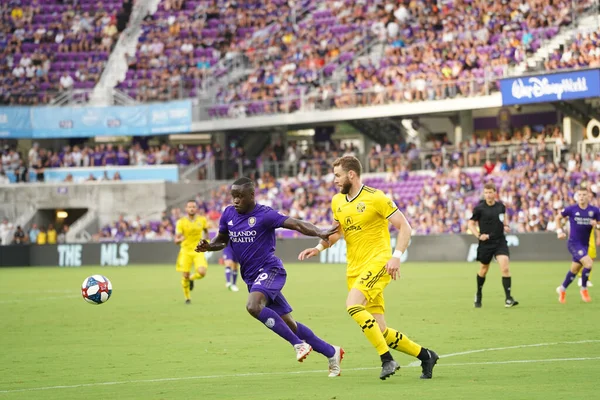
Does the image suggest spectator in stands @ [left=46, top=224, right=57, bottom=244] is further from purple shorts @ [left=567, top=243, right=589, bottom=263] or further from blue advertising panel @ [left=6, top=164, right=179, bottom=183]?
purple shorts @ [left=567, top=243, right=589, bottom=263]

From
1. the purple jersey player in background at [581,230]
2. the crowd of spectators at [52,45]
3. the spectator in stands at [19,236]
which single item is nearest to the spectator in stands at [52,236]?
the spectator in stands at [19,236]

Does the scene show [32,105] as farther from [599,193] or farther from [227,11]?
[599,193]

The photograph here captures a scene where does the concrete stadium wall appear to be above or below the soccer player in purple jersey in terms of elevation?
below

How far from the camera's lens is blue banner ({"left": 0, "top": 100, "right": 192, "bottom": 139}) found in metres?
54.1

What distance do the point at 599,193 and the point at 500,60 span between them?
8785mm

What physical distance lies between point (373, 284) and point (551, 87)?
31.4 m

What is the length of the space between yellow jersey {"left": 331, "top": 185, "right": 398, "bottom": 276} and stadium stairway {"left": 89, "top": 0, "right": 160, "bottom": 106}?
4546cm

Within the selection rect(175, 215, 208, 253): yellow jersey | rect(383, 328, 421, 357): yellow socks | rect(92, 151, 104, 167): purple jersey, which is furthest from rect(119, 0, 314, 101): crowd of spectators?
rect(383, 328, 421, 357): yellow socks

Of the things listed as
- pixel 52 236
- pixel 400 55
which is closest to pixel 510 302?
pixel 400 55

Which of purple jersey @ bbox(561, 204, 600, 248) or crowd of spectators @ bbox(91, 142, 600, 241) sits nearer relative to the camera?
purple jersey @ bbox(561, 204, 600, 248)

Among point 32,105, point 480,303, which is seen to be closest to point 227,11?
point 32,105

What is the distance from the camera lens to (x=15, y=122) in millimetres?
55500

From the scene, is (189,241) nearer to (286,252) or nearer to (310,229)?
(310,229)

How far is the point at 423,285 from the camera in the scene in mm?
27844
